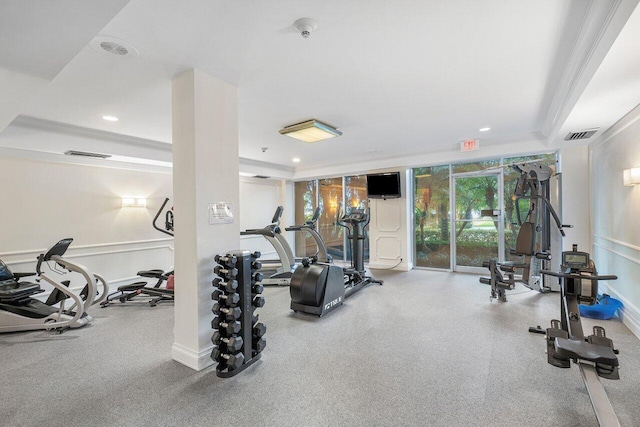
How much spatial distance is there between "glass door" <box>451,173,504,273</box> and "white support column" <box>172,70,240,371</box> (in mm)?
5012

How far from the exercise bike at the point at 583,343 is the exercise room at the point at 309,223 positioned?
18 millimetres

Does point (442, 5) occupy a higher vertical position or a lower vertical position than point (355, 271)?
higher

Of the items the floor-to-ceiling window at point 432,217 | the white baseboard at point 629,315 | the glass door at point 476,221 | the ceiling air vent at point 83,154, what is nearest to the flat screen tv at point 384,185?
the floor-to-ceiling window at point 432,217

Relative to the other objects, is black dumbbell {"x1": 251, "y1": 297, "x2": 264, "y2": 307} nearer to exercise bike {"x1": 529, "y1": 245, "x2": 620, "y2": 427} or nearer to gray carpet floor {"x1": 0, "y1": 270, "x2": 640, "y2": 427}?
gray carpet floor {"x1": 0, "y1": 270, "x2": 640, "y2": 427}

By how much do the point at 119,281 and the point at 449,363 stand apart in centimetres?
534

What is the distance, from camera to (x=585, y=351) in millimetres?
1907

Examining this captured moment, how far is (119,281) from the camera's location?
5059 mm

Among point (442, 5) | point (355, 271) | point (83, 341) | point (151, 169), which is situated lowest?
point (83, 341)

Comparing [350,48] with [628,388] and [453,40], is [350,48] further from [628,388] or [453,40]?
[628,388]

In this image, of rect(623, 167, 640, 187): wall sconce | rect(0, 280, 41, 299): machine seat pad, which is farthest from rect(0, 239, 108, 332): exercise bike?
rect(623, 167, 640, 187): wall sconce

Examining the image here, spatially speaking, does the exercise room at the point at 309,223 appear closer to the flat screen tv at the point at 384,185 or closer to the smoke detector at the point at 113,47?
the smoke detector at the point at 113,47

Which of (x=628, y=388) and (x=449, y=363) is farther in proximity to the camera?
(x=449, y=363)

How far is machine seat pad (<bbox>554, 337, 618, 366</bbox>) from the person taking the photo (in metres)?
1.83

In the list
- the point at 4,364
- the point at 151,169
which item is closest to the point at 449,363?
the point at 4,364
